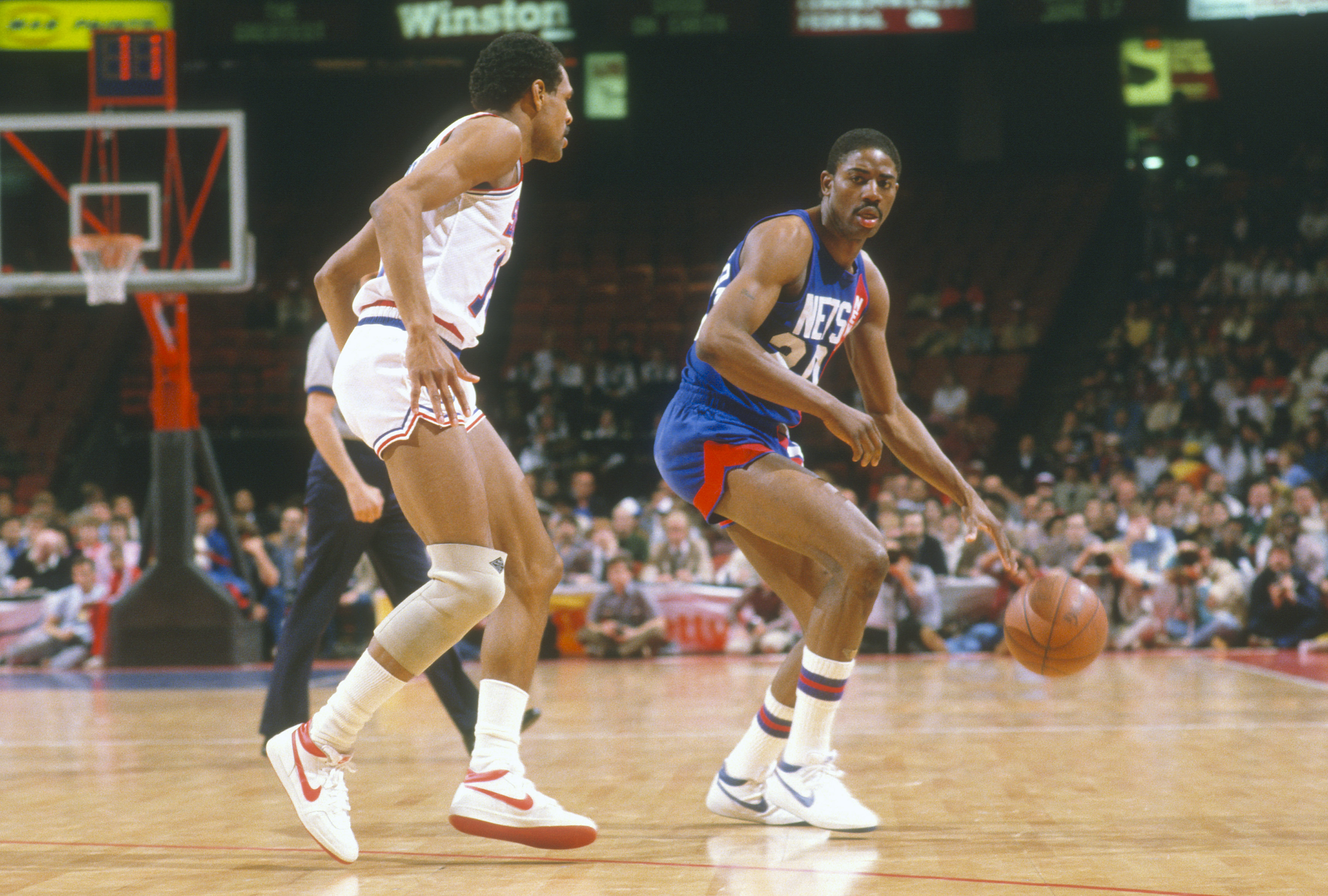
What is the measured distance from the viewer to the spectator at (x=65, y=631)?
10719mm

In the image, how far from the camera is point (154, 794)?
14.5ft

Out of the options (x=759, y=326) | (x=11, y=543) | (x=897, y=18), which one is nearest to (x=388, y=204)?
(x=759, y=326)

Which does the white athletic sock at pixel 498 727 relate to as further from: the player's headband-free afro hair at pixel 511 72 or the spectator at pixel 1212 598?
the spectator at pixel 1212 598

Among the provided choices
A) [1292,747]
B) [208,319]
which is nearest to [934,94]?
[208,319]

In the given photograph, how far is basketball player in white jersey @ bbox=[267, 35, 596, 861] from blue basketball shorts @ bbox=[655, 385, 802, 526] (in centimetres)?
61

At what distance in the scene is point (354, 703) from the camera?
3312 millimetres

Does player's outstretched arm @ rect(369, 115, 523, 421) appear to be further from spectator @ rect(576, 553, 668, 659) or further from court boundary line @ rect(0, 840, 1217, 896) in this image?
spectator @ rect(576, 553, 668, 659)

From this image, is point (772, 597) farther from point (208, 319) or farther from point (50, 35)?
point (50, 35)

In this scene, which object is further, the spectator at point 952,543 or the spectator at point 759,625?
the spectator at point 952,543

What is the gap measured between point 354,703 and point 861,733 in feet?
9.90

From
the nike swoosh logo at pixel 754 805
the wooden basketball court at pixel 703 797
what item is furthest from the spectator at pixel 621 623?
the nike swoosh logo at pixel 754 805

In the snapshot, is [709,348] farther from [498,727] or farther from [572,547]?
[572,547]

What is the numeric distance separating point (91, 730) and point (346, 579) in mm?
2055

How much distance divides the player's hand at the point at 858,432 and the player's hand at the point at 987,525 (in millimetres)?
564
